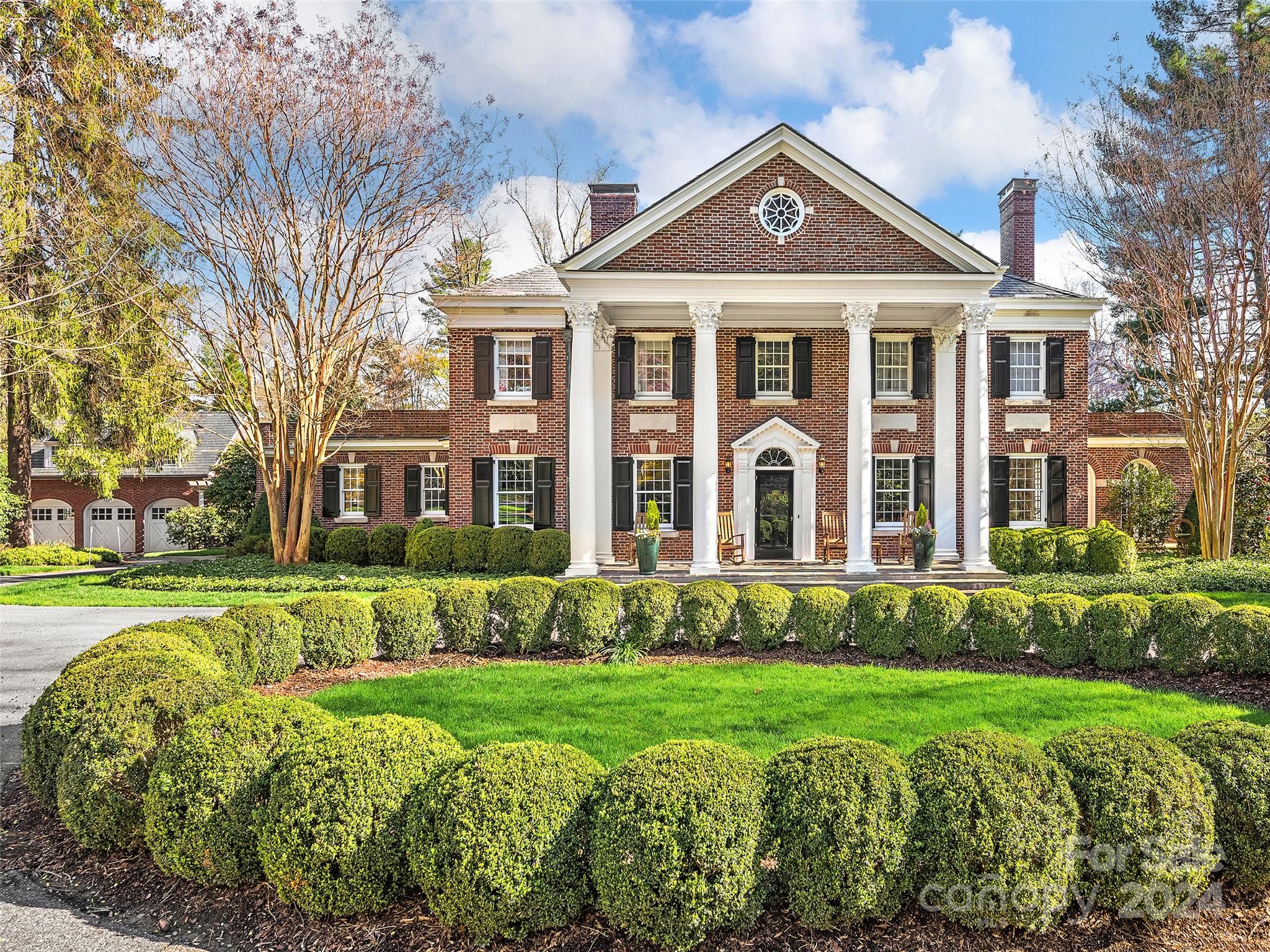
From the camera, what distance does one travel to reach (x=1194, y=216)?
1533 cm

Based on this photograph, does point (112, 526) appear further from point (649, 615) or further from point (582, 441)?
point (649, 615)

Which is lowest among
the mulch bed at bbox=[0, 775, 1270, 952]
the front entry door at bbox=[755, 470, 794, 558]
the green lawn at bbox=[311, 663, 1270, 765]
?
the mulch bed at bbox=[0, 775, 1270, 952]

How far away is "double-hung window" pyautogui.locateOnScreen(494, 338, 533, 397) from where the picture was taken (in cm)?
1828

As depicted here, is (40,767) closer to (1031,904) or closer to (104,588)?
(1031,904)

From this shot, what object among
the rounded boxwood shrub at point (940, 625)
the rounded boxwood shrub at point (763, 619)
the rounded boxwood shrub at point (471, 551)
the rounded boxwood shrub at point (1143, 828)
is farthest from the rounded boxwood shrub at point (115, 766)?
the rounded boxwood shrub at point (471, 551)

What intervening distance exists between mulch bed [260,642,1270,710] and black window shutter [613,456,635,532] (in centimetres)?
894

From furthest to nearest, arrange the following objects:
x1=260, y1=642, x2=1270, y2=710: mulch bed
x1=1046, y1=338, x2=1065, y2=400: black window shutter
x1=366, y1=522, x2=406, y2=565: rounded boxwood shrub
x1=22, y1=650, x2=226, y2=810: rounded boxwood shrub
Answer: x1=366, y1=522, x2=406, y2=565: rounded boxwood shrub, x1=1046, y1=338, x2=1065, y2=400: black window shutter, x1=260, y1=642, x2=1270, y2=710: mulch bed, x1=22, y1=650, x2=226, y2=810: rounded boxwood shrub

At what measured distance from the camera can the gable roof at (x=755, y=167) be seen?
50.8 feet

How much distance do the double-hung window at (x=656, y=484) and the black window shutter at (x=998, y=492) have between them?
790cm

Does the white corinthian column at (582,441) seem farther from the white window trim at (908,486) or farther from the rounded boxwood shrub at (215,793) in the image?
the rounded boxwood shrub at (215,793)

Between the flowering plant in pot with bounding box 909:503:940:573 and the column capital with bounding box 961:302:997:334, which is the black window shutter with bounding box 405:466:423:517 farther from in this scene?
the column capital with bounding box 961:302:997:334

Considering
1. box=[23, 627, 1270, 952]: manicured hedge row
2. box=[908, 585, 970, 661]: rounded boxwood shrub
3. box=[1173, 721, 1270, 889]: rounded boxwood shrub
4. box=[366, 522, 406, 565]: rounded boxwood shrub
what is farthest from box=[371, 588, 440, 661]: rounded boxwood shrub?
box=[366, 522, 406, 565]: rounded boxwood shrub

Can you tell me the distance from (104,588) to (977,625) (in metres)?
16.5

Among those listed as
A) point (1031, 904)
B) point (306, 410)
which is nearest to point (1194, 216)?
point (1031, 904)
